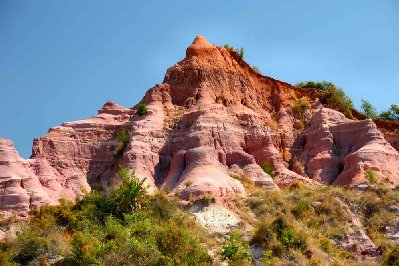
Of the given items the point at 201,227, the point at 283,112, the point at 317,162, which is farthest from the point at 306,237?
the point at 283,112

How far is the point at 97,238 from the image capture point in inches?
1270

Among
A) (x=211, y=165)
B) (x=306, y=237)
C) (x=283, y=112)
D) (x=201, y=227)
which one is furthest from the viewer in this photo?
(x=283, y=112)

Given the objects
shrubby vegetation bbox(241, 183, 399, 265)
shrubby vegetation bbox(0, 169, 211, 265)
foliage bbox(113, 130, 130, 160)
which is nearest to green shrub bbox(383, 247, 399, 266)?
shrubby vegetation bbox(241, 183, 399, 265)

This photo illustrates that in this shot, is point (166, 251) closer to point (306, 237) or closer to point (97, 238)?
point (97, 238)

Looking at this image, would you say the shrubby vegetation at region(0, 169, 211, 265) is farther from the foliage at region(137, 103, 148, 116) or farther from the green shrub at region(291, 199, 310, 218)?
the foliage at region(137, 103, 148, 116)

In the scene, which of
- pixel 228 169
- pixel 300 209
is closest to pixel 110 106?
pixel 228 169

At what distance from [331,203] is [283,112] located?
1774 cm

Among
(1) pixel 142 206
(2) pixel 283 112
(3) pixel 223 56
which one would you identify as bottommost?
(1) pixel 142 206

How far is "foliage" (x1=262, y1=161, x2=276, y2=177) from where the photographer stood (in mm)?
47344

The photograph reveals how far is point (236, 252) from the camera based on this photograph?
3147 cm

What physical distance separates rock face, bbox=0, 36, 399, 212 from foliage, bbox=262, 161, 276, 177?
0.33m

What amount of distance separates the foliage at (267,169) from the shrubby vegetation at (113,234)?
10934 mm

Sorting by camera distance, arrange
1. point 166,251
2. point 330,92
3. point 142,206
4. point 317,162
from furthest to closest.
A: point 330,92
point 317,162
point 142,206
point 166,251

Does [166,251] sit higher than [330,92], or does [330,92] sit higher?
[330,92]
